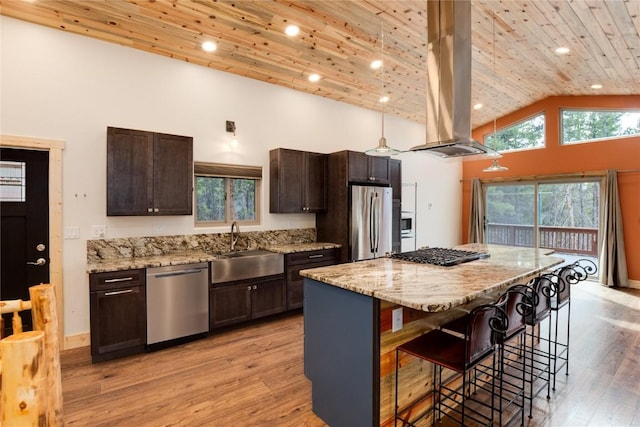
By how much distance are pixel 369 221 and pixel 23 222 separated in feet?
13.3

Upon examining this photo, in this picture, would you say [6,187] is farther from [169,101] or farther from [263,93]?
[263,93]

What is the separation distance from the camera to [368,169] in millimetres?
4973

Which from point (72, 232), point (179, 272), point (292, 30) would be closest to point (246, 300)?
point (179, 272)

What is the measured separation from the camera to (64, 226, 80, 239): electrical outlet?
10.9ft

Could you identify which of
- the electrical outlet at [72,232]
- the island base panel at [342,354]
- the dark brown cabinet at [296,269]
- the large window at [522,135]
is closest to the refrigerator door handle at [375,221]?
the dark brown cabinet at [296,269]

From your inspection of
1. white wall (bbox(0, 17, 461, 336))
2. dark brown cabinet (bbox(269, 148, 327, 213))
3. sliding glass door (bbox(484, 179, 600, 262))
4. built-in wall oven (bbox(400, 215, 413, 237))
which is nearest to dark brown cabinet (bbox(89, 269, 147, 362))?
white wall (bbox(0, 17, 461, 336))

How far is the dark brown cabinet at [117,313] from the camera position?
301 centimetres

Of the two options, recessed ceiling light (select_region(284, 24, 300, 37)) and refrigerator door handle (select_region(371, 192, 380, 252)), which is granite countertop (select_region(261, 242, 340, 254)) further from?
recessed ceiling light (select_region(284, 24, 300, 37))

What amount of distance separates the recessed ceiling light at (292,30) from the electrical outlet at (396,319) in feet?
10.3

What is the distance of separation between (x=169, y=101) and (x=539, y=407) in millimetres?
4752

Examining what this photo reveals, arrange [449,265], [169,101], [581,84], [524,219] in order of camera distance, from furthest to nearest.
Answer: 1. [524,219]
2. [581,84]
3. [169,101]
4. [449,265]

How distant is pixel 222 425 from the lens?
7.21ft

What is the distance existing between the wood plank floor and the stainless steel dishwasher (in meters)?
0.19

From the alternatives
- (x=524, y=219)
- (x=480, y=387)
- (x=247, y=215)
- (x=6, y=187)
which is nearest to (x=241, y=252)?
(x=247, y=215)
